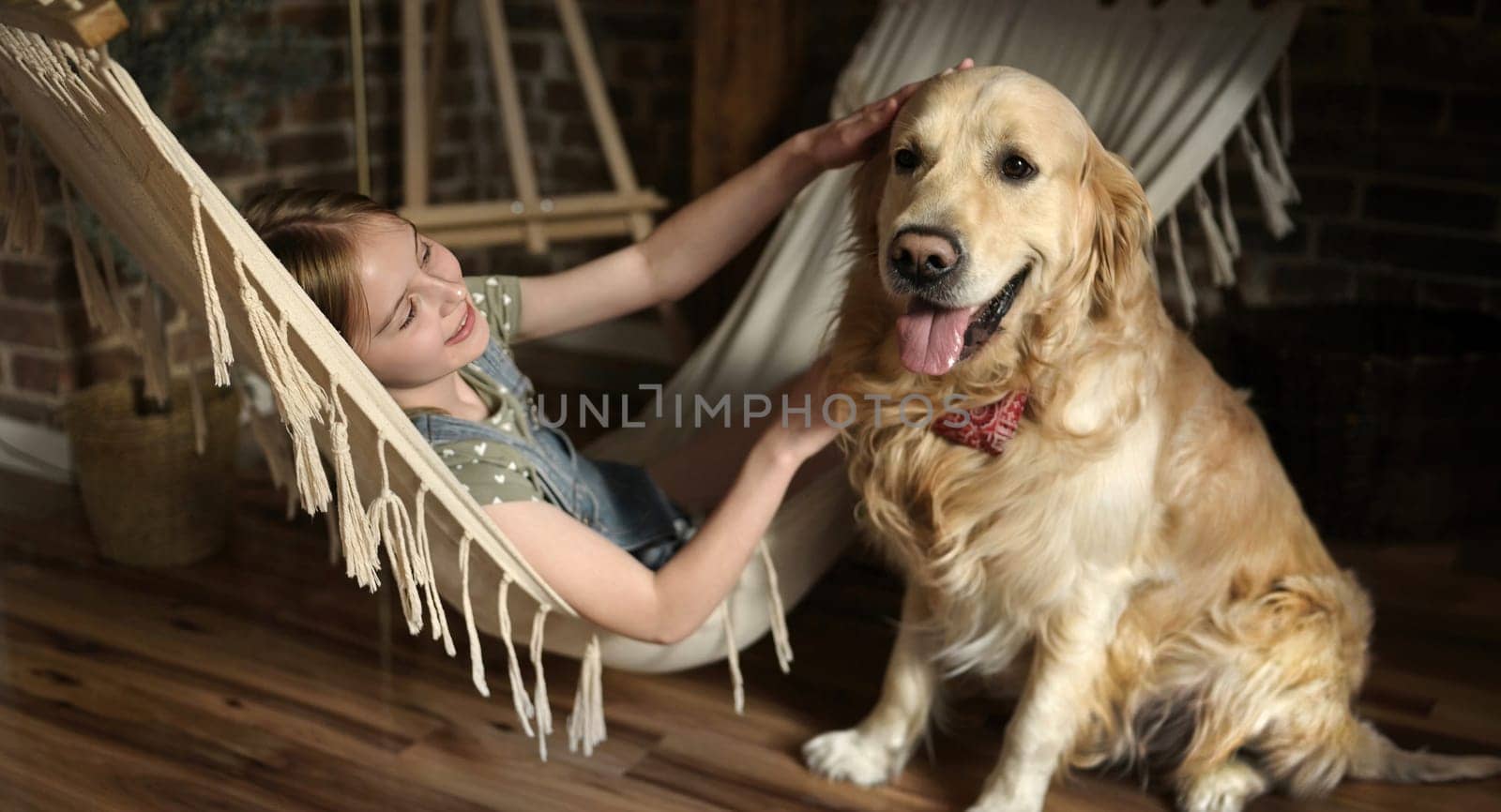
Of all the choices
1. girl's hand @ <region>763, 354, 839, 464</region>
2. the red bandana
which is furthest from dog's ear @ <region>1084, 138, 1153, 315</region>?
girl's hand @ <region>763, 354, 839, 464</region>

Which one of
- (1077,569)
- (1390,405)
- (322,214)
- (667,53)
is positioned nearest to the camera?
(322,214)

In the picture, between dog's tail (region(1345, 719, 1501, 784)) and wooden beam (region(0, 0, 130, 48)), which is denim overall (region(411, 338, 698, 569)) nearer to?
wooden beam (region(0, 0, 130, 48))

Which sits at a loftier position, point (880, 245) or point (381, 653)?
point (880, 245)

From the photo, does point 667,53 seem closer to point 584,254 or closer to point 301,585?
point 584,254

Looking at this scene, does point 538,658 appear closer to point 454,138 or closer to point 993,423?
point 993,423

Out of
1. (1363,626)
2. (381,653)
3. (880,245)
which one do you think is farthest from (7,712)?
(1363,626)

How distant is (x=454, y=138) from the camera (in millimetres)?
3529

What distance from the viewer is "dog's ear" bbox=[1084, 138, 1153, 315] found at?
143 centimetres

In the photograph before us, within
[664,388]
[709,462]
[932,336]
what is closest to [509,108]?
[664,388]

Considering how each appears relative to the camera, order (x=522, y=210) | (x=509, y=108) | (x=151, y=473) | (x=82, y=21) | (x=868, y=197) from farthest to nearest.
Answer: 1. (x=509, y=108)
2. (x=522, y=210)
3. (x=151, y=473)
4. (x=868, y=197)
5. (x=82, y=21)

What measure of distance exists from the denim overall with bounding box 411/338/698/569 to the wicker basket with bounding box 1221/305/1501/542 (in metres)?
1.27

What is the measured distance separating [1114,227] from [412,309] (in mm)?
735

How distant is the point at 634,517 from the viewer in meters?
1.79

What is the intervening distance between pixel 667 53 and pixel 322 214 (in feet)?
6.48
